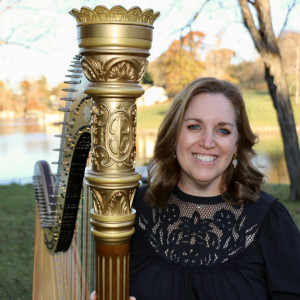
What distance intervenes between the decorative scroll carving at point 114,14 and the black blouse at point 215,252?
104cm

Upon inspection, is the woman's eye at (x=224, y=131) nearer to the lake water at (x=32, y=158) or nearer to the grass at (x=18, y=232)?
the grass at (x=18, y=232)

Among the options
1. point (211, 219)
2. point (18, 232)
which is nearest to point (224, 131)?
point (211, 219)

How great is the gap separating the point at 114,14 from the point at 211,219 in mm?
1087

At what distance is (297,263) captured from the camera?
1.72 meters

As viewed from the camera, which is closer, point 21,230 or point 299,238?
point 299,238

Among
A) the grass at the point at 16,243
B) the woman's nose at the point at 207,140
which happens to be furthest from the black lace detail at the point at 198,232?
the grass at the point at 16,243

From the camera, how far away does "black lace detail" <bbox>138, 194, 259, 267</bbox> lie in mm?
1777

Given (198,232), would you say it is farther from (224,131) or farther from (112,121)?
(112,121)

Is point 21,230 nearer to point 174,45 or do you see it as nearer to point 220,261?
point 174,45

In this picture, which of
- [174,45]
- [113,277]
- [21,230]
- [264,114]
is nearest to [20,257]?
[21,230]

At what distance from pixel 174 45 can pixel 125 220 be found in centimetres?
598

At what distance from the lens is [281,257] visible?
5.68ft

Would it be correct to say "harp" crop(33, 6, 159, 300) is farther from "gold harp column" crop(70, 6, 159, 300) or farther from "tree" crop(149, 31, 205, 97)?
"tree" crop(149, 31, 205, 97)

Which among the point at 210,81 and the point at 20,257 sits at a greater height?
the point at 210,81
